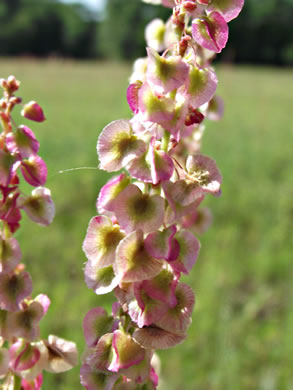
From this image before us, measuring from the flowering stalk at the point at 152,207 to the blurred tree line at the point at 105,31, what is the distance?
48.3ft

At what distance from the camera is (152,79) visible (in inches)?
9.3

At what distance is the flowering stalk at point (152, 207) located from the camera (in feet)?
0.78

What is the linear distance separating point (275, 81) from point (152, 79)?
33.3 feet

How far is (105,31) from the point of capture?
20234 mm

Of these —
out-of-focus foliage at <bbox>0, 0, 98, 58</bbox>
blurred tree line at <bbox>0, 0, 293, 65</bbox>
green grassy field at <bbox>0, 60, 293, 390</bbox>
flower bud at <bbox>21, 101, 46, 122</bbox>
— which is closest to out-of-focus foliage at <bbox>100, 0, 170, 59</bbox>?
blurred tree line at <bbox>0, 0, 293, 65</bbox>

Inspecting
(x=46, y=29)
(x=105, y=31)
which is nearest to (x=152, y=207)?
(x=46, y=29)

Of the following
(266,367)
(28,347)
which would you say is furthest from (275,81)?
(28,347)

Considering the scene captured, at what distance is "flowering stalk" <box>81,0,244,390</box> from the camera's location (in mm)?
237

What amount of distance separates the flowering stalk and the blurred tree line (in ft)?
48.3

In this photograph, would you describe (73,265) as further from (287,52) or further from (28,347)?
(287,52)

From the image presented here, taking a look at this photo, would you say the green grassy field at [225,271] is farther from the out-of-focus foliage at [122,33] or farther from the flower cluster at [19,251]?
the out-of-focus foliage at [122,33]

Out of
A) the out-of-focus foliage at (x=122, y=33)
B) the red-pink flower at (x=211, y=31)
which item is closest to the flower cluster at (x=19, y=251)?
the red-pink flower at (x=211, y=31)

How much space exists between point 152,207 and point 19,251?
0.09m

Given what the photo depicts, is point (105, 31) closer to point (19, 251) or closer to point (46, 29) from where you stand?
point (46, 29)
